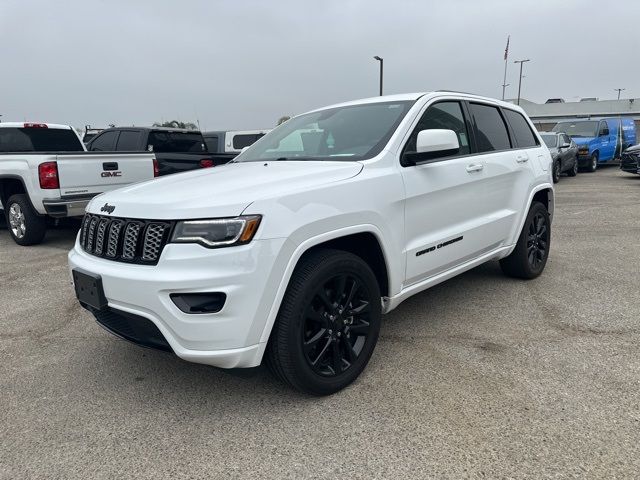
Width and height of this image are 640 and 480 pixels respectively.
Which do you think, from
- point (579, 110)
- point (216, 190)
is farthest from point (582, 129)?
point (579, 110)

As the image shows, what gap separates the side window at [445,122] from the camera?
3.28 meters

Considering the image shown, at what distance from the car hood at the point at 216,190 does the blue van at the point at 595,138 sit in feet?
55.2

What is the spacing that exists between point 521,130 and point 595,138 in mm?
15194

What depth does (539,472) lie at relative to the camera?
212 cm

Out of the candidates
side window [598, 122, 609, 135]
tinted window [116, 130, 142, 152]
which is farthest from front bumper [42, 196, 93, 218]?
side window [598, 122, 609, 135]

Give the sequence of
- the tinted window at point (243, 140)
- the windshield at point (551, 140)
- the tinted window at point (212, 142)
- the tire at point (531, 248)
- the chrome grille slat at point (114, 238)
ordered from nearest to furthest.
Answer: the chrome grille slat at point (114, 238) < the tire at point (531, 248) < the tinted window at point (243, 140) < the tinted window at point (212, 142) < the windshield at point (551, 140)

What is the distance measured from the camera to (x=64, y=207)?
614cm

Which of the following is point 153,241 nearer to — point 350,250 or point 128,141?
point 350,250

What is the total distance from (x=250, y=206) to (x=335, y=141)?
1322mm

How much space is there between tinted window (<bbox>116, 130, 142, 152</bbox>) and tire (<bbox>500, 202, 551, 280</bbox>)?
23.0 ft

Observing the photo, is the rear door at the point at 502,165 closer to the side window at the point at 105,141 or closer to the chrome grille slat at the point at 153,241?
the chrome grille slat at the point at 153,241

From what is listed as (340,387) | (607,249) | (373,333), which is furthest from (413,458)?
(607,249)

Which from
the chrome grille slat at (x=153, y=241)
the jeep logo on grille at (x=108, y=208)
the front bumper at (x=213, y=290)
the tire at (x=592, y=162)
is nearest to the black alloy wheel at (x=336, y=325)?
the front bumper at (x=213, y=290)

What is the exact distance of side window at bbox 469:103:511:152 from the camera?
158 inches
